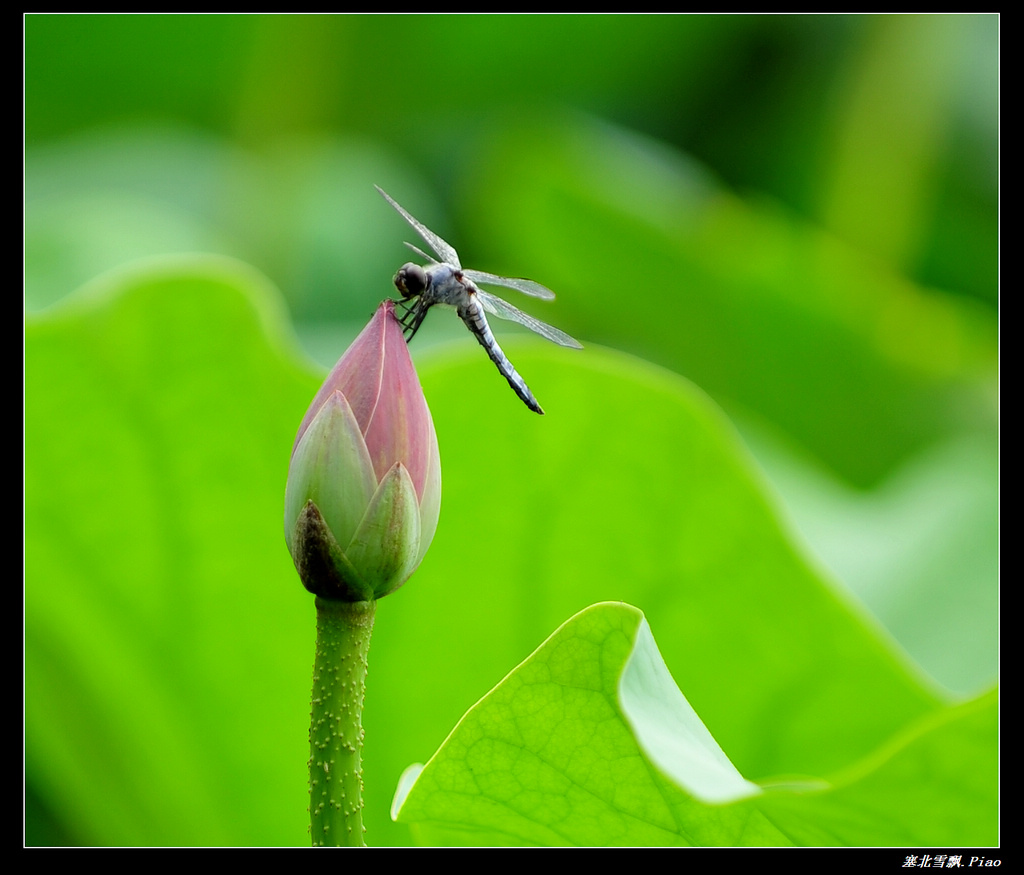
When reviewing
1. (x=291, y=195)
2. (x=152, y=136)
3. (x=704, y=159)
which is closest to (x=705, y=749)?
(x=291, y=195)

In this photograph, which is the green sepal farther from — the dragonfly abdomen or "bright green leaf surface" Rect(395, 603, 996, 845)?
the dragonfly abdomen

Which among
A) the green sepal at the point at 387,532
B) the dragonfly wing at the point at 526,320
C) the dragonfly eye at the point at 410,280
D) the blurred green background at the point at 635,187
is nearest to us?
the green sepal at the point at 387,532

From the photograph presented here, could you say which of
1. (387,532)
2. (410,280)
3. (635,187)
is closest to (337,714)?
(387,532)

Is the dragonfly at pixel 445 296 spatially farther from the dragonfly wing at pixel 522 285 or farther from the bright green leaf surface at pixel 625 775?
the bright green leaf surface at pixel 625 775

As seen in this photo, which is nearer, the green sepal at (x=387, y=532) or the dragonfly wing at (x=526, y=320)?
the green sepal at (x=387, y=532)

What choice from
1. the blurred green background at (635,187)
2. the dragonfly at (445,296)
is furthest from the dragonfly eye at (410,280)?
the blurred green background at (635,187)

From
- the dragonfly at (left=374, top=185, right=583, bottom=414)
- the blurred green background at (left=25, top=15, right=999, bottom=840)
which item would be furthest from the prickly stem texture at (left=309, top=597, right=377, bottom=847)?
the blurred green background at (left=25, top=15, right=999, bottom=840)
